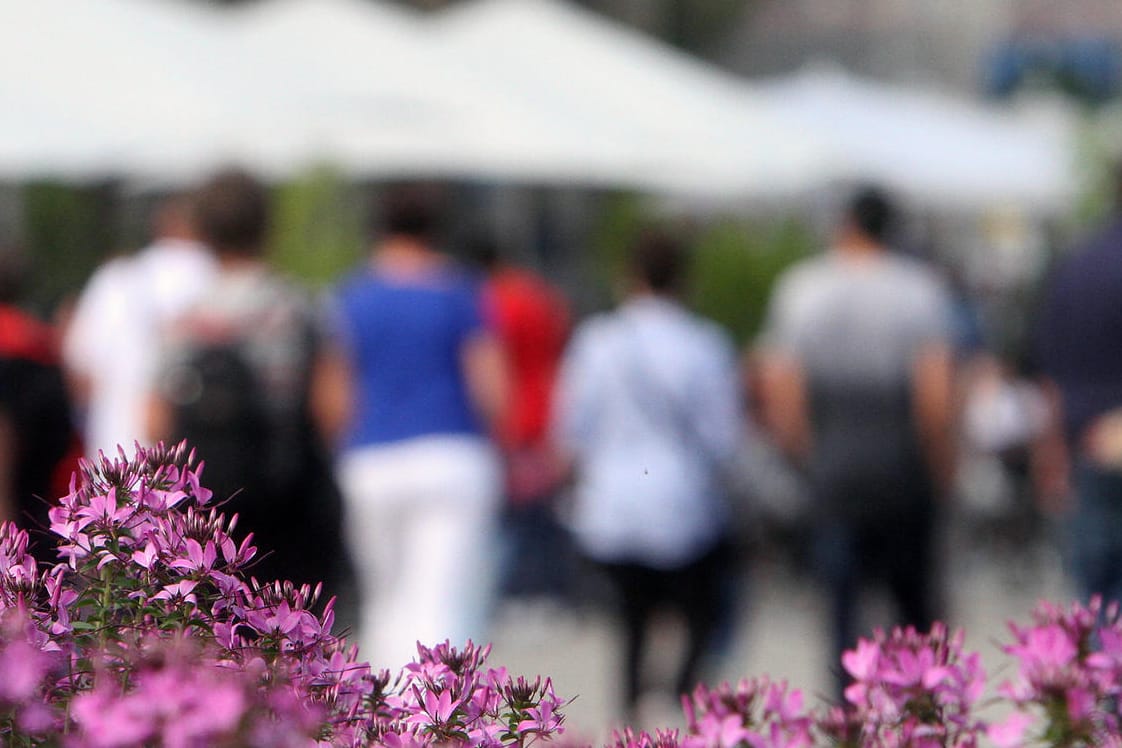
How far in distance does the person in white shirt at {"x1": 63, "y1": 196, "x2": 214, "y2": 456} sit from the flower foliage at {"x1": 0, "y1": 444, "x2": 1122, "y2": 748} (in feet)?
13.6

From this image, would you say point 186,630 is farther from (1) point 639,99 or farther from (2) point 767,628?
(1) point 639,99

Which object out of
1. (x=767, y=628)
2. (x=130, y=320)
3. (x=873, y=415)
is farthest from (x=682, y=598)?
(x=767, y=628)

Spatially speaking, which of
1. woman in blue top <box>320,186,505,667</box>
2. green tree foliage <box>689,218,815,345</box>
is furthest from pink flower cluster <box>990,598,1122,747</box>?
green tree foliage <box>689,218,815,345</box>

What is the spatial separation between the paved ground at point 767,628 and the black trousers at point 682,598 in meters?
0.21

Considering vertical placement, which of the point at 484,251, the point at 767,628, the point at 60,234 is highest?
the point at 60,234

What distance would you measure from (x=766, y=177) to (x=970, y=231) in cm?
1905

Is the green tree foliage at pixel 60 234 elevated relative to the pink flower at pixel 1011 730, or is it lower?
elevated

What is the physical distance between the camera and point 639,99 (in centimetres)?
1220

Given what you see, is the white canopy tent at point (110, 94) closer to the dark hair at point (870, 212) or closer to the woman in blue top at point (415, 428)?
the woman in blue top at point (415, 428)

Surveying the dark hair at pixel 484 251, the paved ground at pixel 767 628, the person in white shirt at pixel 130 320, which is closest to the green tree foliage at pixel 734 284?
the paved ground at pixel 767 628

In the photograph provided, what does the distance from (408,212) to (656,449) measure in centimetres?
104

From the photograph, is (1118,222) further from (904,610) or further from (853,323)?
(904,610)

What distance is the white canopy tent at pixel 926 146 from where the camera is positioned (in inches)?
658

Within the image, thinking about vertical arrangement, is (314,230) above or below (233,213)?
above
